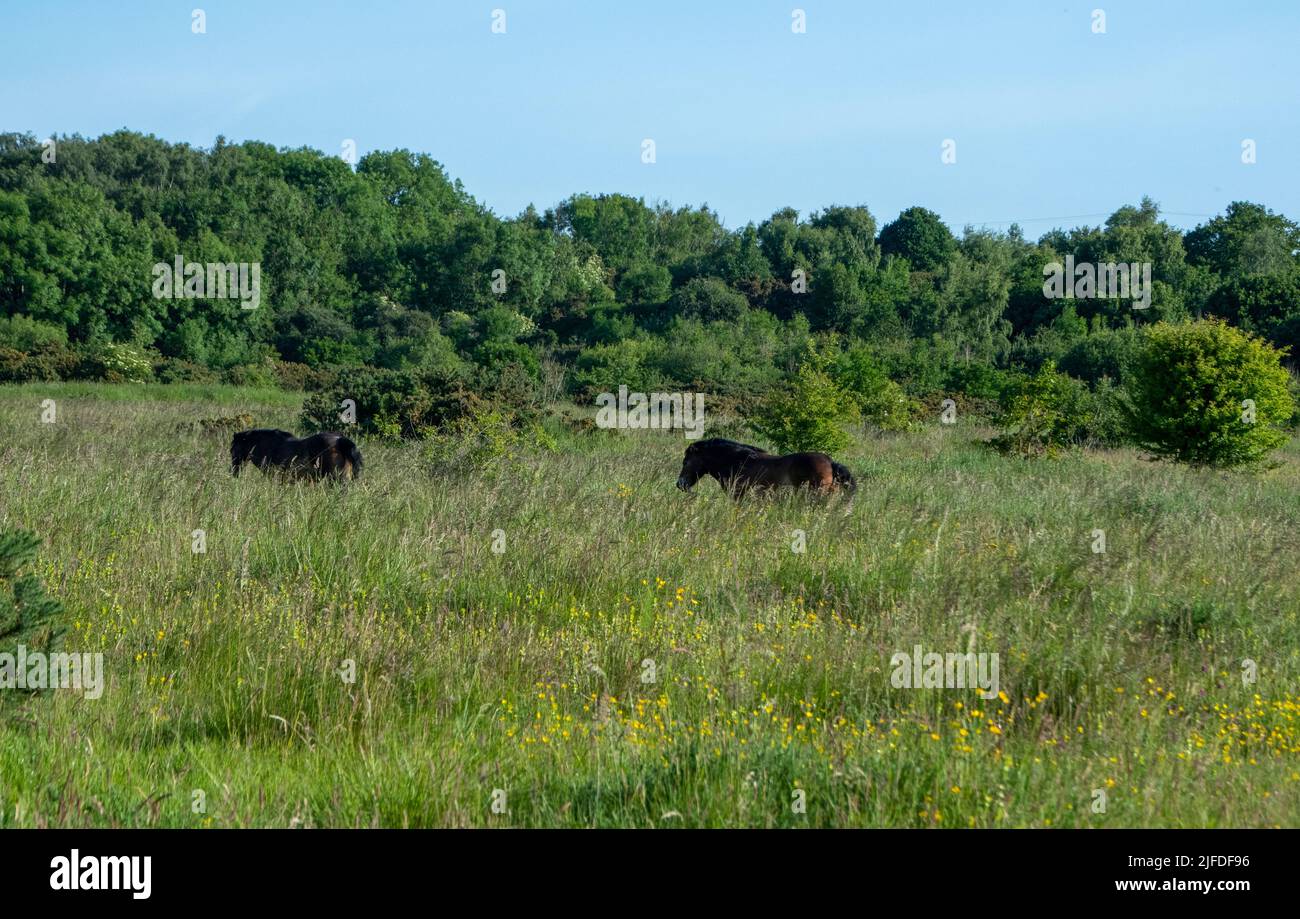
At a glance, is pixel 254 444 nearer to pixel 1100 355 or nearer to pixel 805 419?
pixel 805 419

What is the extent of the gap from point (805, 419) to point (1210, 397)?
21.5 ft

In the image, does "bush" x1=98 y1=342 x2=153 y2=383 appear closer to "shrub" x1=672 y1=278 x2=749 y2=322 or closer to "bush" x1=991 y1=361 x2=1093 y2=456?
"shrub" x1=672 y1=278 x2=749 y2=322

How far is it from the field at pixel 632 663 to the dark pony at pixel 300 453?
1173mm

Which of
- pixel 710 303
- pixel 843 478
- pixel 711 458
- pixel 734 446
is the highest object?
pixel 710 303

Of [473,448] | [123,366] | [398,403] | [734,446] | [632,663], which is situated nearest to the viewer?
[632,663]

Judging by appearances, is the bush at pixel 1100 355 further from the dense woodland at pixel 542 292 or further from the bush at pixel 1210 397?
the bush at pixel 1210 397

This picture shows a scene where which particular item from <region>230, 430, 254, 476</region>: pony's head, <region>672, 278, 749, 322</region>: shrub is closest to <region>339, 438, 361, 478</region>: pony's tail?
<region>230, 430, 254, 476</region>: pony's head

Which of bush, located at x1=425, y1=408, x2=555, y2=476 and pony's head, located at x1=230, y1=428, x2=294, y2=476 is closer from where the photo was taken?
pony's head, located at x1=230, y1=428, x2=294, y2=476

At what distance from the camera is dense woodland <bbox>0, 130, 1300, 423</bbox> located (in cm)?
3897

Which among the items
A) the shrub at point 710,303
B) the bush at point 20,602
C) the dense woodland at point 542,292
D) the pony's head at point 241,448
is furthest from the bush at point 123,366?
the bush at point 20,602

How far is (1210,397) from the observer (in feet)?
58.4

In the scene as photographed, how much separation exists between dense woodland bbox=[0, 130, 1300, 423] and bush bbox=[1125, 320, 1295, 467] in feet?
45.2

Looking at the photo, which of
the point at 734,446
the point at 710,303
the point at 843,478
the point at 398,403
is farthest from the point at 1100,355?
the point at 843,478

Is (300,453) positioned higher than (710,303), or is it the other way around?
(710,303)
